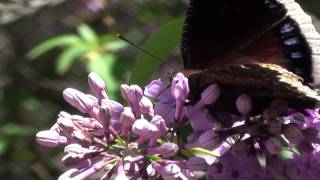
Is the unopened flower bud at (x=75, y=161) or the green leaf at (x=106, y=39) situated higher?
the green leaf at (x=106, y=39)

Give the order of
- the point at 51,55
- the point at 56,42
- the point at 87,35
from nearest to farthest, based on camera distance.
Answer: the point at 56,42
the point at 87,35
the point at 51,55

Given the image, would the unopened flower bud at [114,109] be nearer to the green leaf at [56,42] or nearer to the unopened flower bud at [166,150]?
the unopened flower bud at [166,150]

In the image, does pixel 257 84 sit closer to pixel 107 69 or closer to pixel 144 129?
pixel 144 129

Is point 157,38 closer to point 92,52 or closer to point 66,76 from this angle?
point 92,52

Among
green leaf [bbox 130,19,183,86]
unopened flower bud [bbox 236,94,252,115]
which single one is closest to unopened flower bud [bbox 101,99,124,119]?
unopened flower bud [bbox 236,94,252,115]

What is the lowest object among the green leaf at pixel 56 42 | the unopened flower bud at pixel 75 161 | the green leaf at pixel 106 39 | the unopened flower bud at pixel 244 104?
the unopened flower bud at pixel 75 161

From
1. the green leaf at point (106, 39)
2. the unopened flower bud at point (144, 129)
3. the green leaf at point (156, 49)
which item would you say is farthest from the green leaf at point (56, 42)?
the unopened flower bud at point (144, 129)

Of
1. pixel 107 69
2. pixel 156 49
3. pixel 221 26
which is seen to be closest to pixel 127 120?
pixel 221 26

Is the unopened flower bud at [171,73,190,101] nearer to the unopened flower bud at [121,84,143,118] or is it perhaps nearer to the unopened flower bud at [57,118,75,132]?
the unopened flower bud at [121,84,143,118]

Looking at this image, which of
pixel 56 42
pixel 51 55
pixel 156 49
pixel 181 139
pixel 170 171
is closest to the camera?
pixel 170 171
